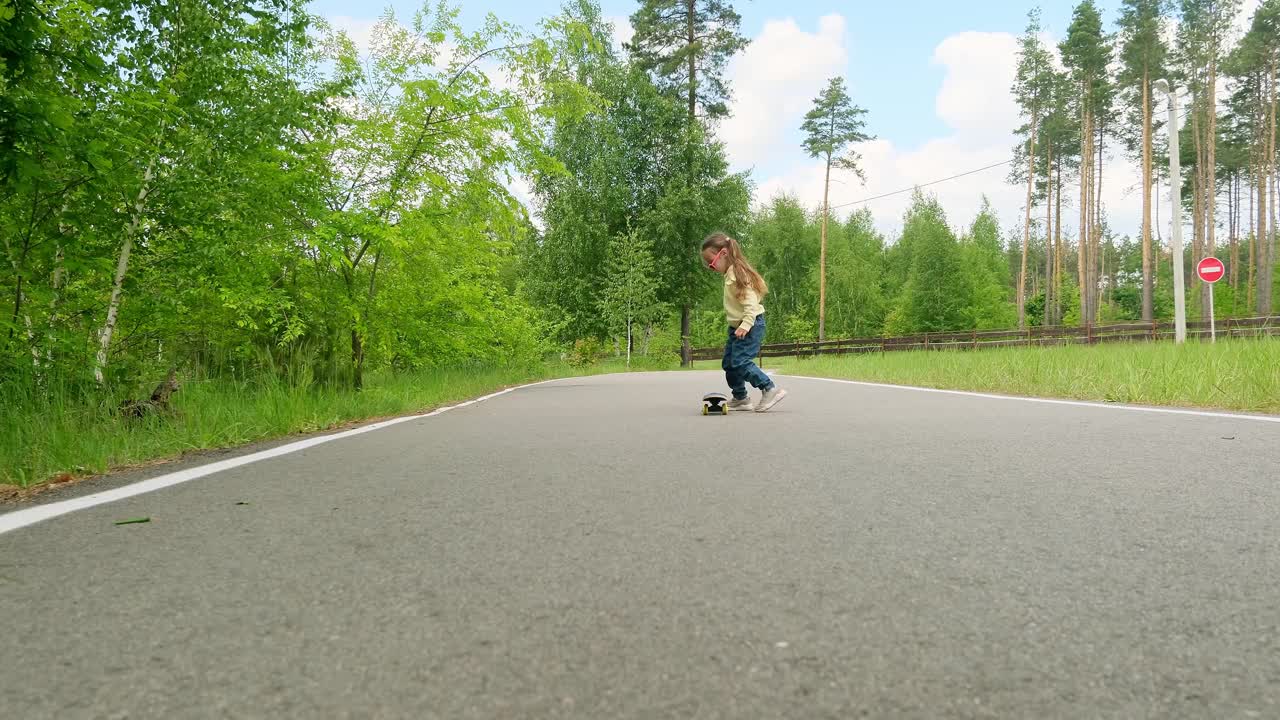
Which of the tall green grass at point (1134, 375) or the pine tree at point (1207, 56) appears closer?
the tall green grass at point (1134, 375)

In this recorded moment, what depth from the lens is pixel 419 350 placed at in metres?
12.3

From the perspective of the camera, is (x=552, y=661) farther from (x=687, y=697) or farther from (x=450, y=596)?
(x=450, y=596)

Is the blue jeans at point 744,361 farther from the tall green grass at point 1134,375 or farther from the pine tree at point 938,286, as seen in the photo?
the pine tree at point 938,286

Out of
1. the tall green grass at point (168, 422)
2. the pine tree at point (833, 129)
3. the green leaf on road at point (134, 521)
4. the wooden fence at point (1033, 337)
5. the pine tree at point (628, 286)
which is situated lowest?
the green leaf on road at point (134, 521)

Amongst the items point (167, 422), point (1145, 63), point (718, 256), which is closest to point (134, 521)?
point (167, 422)

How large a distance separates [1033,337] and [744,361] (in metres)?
20.6

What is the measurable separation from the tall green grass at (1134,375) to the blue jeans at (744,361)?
3867 mm

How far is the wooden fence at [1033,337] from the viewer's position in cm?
1985

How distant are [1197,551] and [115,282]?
762cm

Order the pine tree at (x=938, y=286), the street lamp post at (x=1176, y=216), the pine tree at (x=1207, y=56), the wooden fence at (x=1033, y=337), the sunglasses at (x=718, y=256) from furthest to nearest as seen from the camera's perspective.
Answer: the pine tree at (x=938, y=286)
the pine tree at (x=1207, y=56)
the wooden fence at (x=1033, y=337)
the street lamp post at (x=1176, y=216)
the sunglasses at (x=718, y=256)

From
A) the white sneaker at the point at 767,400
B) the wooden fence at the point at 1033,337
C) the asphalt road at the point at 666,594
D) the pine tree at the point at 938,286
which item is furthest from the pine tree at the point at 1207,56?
the asphalt road at the point at 666,594

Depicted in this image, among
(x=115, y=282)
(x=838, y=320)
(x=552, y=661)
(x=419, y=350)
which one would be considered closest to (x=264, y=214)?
(x=115, y=282)

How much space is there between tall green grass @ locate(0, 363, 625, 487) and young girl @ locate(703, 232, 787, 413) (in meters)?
3.81

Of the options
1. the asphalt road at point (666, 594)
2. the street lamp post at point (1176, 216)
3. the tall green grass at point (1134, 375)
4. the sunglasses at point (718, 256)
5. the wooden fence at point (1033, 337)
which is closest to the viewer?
the asphalt road at point (666, 594)
